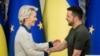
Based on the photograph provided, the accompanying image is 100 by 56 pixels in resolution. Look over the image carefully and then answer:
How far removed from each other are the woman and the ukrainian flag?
0.11 metres

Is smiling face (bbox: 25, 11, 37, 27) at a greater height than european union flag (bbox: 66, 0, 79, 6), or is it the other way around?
european union flag (bbox: 66, 0, 79, 6)

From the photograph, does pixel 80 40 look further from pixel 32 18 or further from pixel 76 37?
pixel 32 18

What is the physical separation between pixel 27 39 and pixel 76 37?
0.20 metres

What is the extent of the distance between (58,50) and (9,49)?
10.2 inches

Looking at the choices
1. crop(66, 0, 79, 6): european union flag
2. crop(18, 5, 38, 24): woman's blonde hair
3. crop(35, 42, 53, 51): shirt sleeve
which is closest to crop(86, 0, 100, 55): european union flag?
crop(66, 0, 79, 6): european union flag

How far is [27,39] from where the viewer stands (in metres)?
1.19

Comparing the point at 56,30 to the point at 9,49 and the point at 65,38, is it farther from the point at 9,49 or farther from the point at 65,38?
the point at 9,49

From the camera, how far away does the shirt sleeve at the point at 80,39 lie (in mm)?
1132

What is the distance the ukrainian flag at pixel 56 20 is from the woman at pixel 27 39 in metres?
0.11

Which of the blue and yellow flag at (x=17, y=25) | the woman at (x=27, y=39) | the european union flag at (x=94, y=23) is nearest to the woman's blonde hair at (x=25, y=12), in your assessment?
the woman at (x=27, y=39)

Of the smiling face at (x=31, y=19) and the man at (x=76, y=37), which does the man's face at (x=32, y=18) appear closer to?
the smiling face at (x=31, y=19)

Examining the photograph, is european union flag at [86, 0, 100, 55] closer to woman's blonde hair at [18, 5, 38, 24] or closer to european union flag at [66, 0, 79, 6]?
european union flag at [66, 0, 79, 6]

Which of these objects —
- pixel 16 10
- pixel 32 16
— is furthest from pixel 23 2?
pixel 32 16

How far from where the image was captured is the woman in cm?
118
